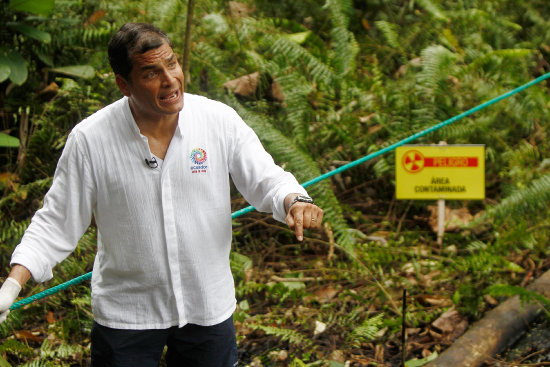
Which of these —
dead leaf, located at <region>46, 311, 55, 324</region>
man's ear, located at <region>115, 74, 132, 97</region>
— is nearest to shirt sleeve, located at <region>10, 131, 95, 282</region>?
man's ear, located at <region>115, 74, 132, 97</region>

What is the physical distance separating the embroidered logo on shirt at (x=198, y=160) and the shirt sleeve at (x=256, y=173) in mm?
124

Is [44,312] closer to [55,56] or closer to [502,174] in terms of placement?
[55,56]

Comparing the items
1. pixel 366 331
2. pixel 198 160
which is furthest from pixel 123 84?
pixel 366 331

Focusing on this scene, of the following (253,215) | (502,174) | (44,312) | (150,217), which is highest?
(150,217)

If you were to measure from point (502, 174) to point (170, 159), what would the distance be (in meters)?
3.02

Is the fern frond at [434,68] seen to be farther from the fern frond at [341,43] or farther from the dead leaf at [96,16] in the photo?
the dead leaf at [96,16]

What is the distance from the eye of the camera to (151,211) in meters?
1.86

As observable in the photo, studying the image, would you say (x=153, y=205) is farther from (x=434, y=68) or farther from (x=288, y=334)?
(x=434, y=68)

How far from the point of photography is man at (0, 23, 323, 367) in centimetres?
184

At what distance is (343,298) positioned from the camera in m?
3.43

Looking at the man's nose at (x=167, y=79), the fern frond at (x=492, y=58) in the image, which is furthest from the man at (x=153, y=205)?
the fern frond at (x=492, y=58)

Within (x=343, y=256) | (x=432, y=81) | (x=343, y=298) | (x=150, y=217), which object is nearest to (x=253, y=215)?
(x=343, y=256)

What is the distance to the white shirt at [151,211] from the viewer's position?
184 cm

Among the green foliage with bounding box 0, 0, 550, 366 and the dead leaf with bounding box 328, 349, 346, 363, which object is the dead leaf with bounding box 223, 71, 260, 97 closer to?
the green foliage with bounding box 0, 0, 550, 366
